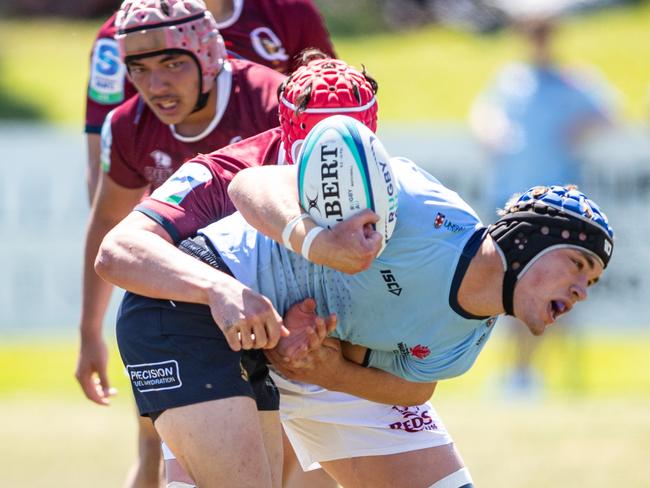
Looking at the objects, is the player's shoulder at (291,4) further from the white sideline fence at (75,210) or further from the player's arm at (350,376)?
the white sideline fence at (75,210)

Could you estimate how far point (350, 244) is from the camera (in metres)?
3.32

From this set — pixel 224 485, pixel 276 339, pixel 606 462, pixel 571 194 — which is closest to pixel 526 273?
pixel 571 194

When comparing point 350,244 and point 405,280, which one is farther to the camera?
point 405,280

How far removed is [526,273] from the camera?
3.61 metres

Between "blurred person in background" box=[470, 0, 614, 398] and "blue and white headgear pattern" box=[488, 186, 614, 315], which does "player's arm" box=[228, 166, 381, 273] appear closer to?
"blue and white headgear pattern" box=[488, 186, 614, 315]

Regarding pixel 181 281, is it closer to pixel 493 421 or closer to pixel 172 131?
pixel 172 131

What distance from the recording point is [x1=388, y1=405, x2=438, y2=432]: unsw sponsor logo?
4.30 m

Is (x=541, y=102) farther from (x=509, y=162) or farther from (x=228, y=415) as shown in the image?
(x=228, y=415)

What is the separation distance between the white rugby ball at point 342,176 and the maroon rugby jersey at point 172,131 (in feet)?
3.73

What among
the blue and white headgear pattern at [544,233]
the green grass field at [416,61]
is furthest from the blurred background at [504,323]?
the green grass field at [416,61]

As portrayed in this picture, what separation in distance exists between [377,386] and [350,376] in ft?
0.38

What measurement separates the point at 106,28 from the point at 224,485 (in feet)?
8.41

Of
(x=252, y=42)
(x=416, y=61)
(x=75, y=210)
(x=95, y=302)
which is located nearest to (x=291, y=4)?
(x=252, y=42)

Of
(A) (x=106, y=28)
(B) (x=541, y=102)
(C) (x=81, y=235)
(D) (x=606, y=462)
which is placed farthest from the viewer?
(C) (x=81, y=235)
